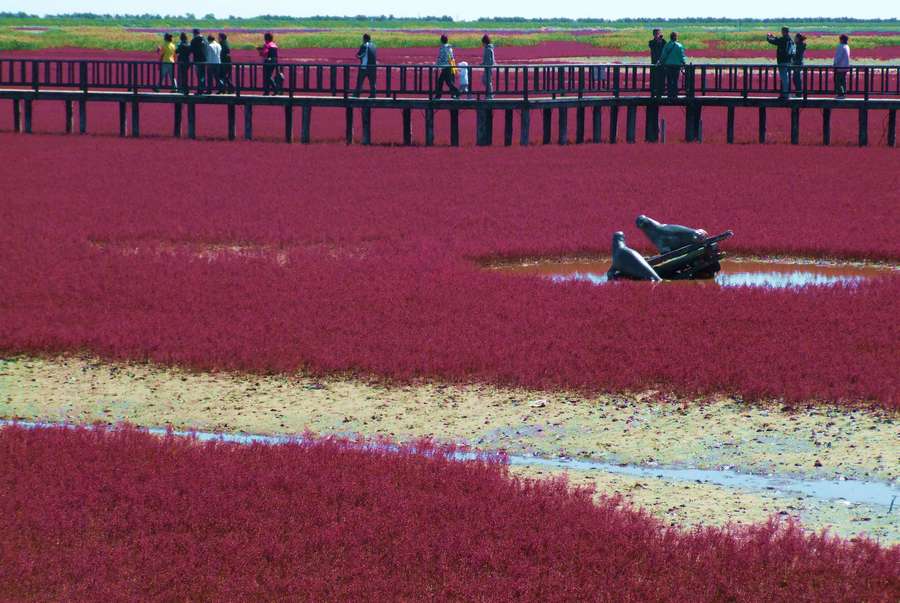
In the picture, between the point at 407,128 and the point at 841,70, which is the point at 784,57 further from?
the point at 407,128

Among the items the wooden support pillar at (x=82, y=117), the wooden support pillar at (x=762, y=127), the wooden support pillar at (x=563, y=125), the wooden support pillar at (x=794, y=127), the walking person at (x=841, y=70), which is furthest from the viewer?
the wooden support pillar at (x=82, y=117)

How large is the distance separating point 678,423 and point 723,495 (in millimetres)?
1959

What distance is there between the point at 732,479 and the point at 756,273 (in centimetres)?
969

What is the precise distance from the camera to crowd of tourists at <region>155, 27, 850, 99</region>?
4038 cm

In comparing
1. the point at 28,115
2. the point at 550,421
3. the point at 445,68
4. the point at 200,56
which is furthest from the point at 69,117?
the point at 550,421

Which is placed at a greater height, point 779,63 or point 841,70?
point 779,63

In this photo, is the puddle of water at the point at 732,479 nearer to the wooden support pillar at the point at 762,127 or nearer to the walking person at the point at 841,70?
the walking person at the point at 841,70

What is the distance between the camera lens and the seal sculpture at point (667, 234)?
20.3m

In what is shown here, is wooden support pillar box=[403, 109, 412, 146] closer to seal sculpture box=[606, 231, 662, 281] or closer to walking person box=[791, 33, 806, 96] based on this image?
walking person box=[791, 33, 806, 96]

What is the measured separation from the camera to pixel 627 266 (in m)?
19.5

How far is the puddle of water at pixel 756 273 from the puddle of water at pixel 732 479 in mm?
7410

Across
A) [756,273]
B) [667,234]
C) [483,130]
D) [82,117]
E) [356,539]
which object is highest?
[82,117]

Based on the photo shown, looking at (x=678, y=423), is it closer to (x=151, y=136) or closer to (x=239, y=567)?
(x=239, y=567)

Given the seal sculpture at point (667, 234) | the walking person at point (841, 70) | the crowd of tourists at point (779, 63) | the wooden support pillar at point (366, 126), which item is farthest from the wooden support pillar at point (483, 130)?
the seal sculpture at point (667, 234)
